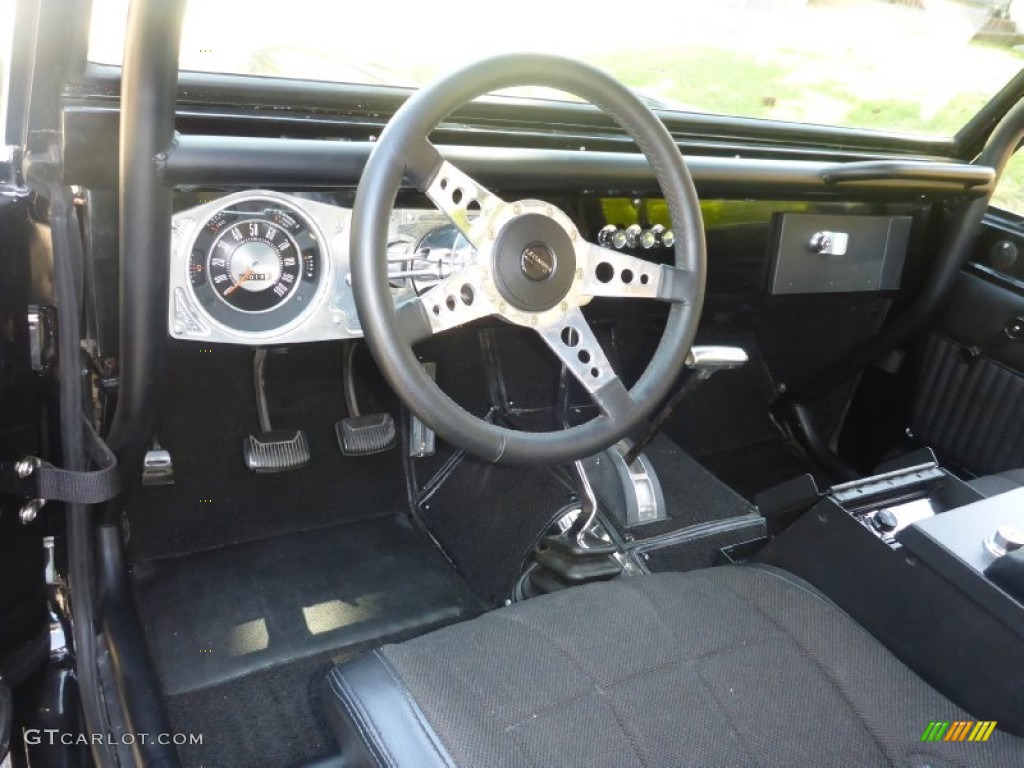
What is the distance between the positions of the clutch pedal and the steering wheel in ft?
2.57

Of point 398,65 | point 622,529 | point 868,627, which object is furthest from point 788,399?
point 398,65

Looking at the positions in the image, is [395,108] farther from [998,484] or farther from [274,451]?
[998,484]

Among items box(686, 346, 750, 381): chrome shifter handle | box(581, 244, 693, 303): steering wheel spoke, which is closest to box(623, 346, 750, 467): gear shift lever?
box(686, 346, 750, 381): chrome shifter handle

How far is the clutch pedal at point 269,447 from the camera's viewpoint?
198 centimetres

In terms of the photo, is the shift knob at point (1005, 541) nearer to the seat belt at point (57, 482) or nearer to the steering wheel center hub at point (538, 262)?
the steering wheel center hub at point (538, 262)

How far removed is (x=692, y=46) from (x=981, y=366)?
4.19 feet

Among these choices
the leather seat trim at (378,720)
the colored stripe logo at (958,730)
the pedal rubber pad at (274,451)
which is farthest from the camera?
the pedal rubber pad at (274,451)

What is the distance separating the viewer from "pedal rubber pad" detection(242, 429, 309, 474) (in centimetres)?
198

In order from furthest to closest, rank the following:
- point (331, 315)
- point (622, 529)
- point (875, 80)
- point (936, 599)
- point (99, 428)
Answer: point (875, 80), point (622, 529), point (99, 428), point (331, 315), point (936, 599)

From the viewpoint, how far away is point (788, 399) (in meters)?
2.84

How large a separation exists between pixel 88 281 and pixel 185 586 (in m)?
0.82

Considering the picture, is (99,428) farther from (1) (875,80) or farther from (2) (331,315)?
(1) (875,80)

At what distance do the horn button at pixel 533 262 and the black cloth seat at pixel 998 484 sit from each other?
924 millimetres

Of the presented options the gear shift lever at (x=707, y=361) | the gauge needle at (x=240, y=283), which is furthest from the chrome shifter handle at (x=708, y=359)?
the gauge needle at (x=240, y=283)
